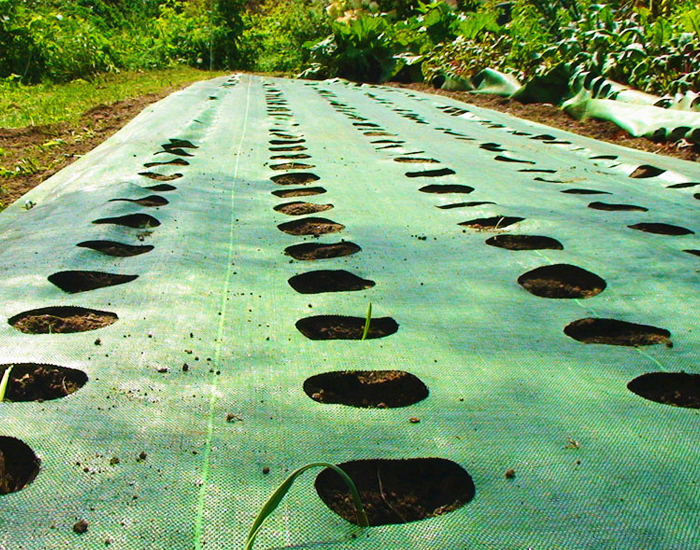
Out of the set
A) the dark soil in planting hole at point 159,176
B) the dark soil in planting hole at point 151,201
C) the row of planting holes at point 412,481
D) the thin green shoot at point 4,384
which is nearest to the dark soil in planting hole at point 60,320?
the thin green shoot at point 4,384

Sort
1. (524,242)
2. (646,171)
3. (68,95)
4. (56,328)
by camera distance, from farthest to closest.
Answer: (68,95), (646,171), (524,242), (56,328)

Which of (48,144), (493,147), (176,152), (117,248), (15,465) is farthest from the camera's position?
(48,144)

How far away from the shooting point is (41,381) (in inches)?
44.1

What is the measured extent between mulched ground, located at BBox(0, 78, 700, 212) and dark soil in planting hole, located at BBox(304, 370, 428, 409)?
2.15 m

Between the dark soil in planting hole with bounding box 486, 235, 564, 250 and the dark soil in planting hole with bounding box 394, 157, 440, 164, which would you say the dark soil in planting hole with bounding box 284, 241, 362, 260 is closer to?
the dark soil in planting hole with bounding box 486, 235, 564, 250

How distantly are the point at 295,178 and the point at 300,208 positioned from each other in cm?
51

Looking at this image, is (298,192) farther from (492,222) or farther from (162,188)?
(492,222)

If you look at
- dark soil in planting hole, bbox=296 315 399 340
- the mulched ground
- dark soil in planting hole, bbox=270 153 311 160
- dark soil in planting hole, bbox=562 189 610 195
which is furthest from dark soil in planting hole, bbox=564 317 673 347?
the mulched ground

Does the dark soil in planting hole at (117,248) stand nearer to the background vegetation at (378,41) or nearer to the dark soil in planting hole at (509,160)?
the dark soil in planting hole at (509,160)

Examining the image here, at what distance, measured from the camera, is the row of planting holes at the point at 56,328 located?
88cm

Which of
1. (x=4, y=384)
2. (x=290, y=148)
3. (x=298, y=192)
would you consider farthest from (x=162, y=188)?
(x=4, y=384)

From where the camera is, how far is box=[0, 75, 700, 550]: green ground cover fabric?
0.77 meters

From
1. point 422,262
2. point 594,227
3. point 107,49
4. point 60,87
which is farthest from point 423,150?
point 107,49

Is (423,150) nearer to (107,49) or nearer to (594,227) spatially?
(594,227)
